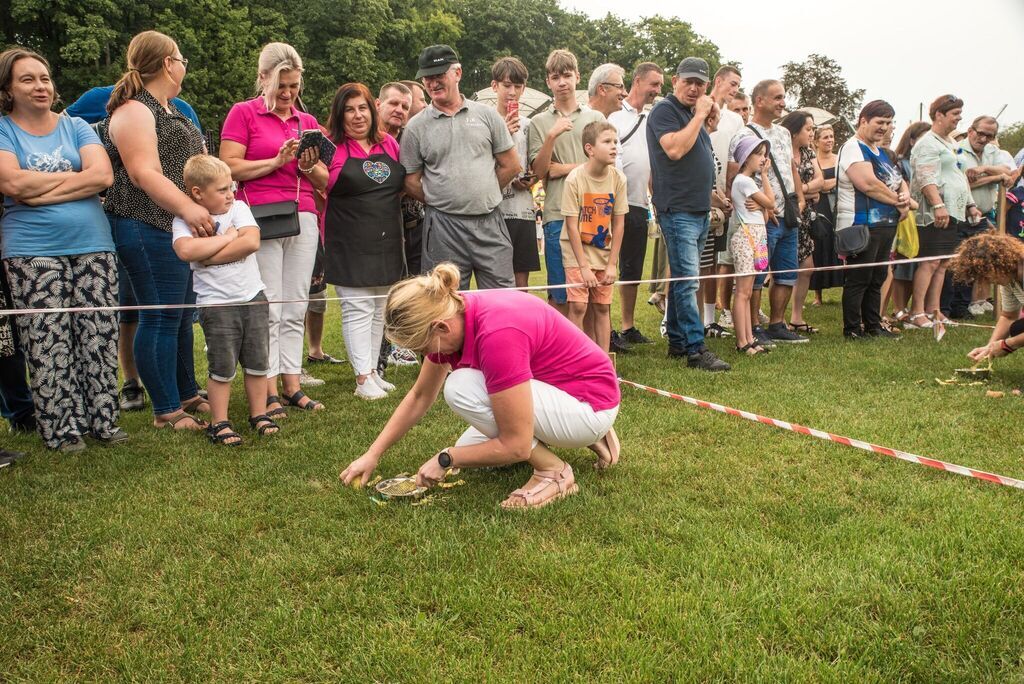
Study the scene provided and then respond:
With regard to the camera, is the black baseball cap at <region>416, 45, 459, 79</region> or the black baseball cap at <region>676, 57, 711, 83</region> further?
the black baseball cap at <region>676, 57, 711, 83</region>

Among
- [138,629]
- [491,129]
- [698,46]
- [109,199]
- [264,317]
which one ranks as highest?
[698,46]

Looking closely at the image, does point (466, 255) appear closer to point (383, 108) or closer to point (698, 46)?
point (383, 108)

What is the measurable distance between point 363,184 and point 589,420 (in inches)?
112

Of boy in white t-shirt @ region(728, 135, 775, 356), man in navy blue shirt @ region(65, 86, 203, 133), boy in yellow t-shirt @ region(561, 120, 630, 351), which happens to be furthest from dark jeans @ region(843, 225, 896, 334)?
man in navy blue shirt @ region(65, 86, 203, 133)

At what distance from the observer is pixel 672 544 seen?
3174 mm

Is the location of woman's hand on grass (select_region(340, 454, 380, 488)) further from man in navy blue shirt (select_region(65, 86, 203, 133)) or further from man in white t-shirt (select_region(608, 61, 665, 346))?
man in white t-shirt (select_region(608, 61, 665, 346))

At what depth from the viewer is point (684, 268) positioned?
6.73m

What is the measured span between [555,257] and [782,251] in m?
2.67

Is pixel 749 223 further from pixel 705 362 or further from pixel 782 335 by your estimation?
pixel 705 362

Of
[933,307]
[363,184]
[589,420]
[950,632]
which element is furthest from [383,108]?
[933,307]

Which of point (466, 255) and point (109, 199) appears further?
point (466, 255)

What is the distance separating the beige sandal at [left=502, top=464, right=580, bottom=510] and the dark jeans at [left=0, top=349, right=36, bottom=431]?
10.4ft

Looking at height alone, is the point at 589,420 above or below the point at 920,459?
above

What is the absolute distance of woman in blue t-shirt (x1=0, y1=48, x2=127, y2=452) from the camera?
4.38 meters
